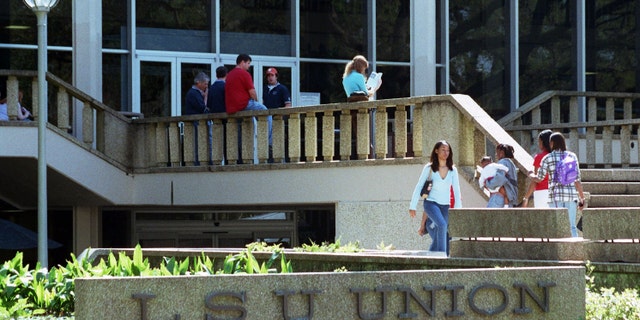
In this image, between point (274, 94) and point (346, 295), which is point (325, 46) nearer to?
point (274, 94)

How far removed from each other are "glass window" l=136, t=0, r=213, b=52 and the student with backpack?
10.1m

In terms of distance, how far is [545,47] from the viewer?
1077 inches

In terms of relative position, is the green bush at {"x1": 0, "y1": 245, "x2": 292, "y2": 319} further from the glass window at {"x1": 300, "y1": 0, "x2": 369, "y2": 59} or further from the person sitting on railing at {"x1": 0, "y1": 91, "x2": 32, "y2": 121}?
the glass window at {"x1": 300, "y1": 0, "x2": 369, "y2": 59}

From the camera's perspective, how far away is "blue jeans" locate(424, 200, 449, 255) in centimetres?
1478

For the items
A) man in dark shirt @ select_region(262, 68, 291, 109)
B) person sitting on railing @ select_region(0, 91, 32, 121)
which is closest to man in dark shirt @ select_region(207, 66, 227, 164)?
man in dark shirt @ select_region(262, 68, 291, 109)

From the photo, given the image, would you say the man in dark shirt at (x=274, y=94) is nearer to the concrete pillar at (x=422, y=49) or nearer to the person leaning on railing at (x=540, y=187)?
the person leaning on railing at (x=540, y=187)

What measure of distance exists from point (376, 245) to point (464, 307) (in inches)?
323

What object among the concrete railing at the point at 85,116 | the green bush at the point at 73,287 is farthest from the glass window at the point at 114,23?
the green bush at the point at 73,287

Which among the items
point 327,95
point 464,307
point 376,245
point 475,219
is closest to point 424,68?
point 327,95

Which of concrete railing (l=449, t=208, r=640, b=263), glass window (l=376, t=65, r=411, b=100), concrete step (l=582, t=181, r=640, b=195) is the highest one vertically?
glass window (l=376, t=65, r=411, b=100)

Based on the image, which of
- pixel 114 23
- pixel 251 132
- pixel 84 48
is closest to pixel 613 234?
pixel 251 132

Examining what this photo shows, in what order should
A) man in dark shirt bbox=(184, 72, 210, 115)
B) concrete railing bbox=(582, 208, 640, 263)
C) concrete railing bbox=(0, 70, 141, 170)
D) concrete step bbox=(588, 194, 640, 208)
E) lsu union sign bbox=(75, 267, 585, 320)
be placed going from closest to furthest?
lsu union sign bbox=(75, 267, 585, 320) → concrete railing bbox=(582, 208, 640, 263) → concrete step bbox=(588, 194, 640, 208) → concrete railing bbox=(0, 70, 141, 170) → man in dark shirt bbox=(184, 72, 210, 115)

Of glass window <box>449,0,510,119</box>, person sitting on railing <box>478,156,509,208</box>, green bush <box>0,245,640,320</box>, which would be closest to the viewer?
green bush <box>0,245,640,320</box>

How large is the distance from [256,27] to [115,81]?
2857 millimetres
